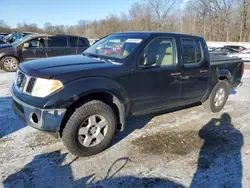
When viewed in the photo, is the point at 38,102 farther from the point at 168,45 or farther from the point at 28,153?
the point at 168,45

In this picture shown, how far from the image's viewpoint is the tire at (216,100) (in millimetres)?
5305

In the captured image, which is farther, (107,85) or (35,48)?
(35,48)

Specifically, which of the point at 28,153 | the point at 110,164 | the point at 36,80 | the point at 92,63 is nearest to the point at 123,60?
the point at 92,63

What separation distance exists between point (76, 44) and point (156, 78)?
7.94m

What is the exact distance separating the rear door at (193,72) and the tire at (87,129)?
5.44ft

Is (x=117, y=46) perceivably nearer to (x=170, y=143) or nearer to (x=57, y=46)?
(x=170, y=143)

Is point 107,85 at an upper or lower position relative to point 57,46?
lower

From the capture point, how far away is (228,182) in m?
2.89

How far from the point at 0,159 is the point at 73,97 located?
4.40ft

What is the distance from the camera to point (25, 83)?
327 cm

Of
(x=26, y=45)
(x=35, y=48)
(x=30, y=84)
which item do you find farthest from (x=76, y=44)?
(x=30, y=84)

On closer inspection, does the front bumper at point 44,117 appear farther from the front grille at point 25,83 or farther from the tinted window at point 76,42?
the tinted window at point 76,42

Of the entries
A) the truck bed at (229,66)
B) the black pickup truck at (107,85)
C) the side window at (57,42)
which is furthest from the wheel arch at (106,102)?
the side window at (57,42)

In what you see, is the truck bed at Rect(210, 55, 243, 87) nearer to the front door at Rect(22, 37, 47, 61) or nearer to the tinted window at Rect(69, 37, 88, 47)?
the tinted window at Rect(69, 37, 88, 47)
